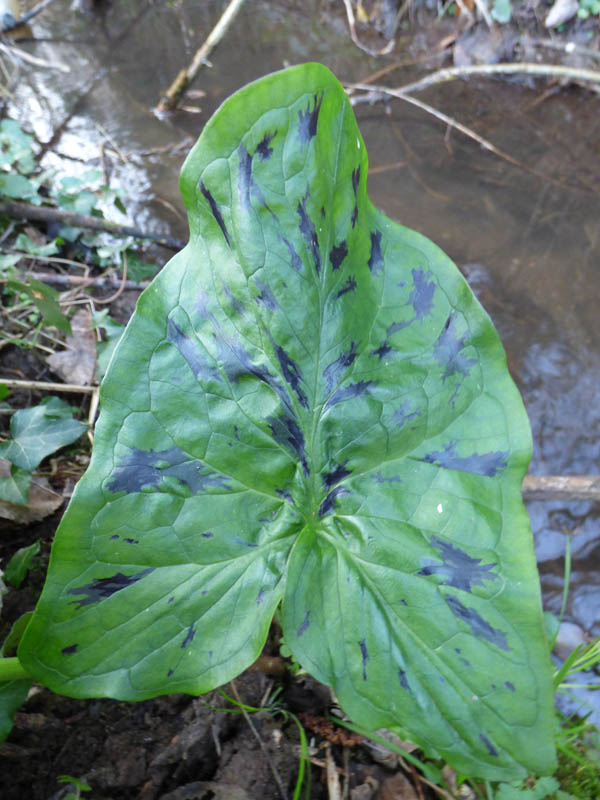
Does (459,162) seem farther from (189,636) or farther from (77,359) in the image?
(189,636)

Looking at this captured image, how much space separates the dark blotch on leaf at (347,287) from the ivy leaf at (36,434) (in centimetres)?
76

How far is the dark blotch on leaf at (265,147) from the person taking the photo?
2.58ft

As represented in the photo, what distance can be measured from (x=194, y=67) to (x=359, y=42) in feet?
5.07

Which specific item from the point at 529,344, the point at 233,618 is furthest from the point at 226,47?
the point at 233,618

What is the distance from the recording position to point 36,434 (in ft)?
4.18

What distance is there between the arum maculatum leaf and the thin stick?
82 cm

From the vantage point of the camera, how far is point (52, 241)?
2125 mm

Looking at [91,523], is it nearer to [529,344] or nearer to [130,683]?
[130,683]

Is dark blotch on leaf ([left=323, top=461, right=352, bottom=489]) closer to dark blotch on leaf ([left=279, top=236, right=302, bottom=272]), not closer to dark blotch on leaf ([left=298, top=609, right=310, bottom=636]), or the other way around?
dark blotch on leaf ([left=298, top=609, right=310, bottom=636])

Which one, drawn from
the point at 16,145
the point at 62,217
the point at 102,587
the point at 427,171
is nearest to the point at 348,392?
the point at 102,587

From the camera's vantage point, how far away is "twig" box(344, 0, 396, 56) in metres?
3.76

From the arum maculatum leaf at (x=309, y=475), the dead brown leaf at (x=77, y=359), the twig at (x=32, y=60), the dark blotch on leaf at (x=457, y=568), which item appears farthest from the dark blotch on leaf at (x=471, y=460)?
the twig at (x=32, y=60)

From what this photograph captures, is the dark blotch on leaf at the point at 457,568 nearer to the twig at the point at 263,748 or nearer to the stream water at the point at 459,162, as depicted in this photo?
the twig at the point at 263,748

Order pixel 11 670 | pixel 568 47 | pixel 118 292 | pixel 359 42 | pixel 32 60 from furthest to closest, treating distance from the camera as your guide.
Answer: pixel 359 42 < pixel 568 47 < pixel 32 60 < pixel 118 292 < pixel 11 670
